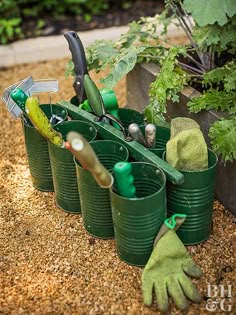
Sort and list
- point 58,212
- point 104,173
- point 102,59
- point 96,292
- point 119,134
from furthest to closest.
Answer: point 102,59 → point 58,212 → point 119,134 → point 96,292 → point 104,173

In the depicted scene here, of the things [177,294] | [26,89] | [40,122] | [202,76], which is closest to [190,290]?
[177,294]

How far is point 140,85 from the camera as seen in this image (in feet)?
9.02

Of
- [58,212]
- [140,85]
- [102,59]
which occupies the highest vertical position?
[102,59]

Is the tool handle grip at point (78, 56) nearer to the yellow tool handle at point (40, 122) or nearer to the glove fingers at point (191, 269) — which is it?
the yellow tool handle at point (40, 122)

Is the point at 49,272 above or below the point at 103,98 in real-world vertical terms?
below

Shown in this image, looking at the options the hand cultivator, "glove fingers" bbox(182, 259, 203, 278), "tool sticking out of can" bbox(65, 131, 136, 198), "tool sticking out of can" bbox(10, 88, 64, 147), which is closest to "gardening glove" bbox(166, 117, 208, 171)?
the hand cultivator

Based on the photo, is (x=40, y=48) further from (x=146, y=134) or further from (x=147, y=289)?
(x=147, y=289)

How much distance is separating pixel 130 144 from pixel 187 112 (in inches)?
16.5

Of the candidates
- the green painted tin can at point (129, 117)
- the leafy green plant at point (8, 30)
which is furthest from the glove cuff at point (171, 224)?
the leafy green plant at point (8, 30)

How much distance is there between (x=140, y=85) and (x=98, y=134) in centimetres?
61

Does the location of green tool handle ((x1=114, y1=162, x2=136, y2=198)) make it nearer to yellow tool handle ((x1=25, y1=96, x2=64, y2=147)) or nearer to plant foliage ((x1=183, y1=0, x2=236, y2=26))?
yellow tool handle ((x1=25, y1=96, x2=64, y2=147))

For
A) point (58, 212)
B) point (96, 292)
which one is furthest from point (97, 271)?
point (58, 212)

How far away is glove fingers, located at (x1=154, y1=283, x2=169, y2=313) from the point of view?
70.8 inches

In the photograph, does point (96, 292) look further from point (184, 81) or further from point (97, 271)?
point (184, 81)
